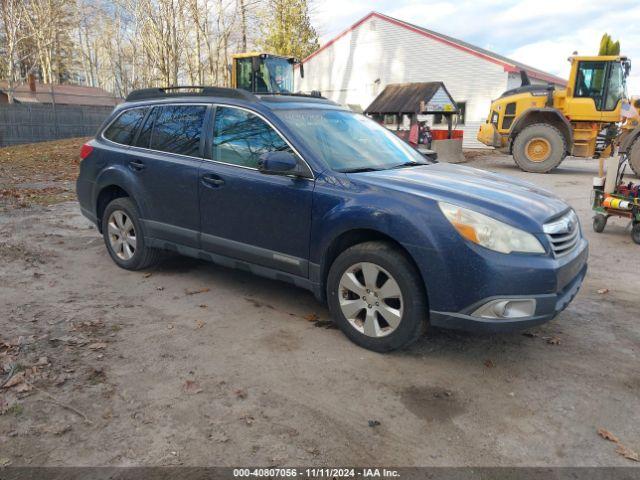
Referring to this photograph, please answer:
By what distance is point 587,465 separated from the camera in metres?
2.55

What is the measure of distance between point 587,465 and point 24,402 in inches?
123

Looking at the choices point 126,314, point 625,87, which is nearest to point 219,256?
point 126,314

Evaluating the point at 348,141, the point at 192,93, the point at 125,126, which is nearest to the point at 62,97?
A: the point at 125,126

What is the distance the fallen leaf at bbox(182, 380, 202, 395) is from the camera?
10.3ft

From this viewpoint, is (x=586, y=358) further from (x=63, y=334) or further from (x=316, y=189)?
(x=63, y=334)

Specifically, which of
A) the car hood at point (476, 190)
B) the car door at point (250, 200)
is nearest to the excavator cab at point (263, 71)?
the car door at point (250, 200)

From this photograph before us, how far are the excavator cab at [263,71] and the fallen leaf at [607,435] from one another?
17.4 m

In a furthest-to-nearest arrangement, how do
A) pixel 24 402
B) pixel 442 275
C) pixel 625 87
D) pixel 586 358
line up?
pixel 625 87, pixel 586 358, pixel 442 275, pixel 24 402

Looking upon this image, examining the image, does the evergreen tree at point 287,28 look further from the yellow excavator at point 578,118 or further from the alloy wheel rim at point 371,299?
the alloy wheel rim at point 371,299

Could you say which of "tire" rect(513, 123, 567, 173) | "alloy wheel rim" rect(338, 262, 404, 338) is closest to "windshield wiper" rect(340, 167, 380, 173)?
"alloy wheel rim" rect(338, 262, 404, 338)

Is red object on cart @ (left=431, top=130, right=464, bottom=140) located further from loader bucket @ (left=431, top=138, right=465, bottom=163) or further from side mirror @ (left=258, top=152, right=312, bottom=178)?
side mirror @ (left=258, top=152, right=312, bottom=178)

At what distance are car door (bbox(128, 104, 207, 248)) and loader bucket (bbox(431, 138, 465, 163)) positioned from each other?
48.6 feet

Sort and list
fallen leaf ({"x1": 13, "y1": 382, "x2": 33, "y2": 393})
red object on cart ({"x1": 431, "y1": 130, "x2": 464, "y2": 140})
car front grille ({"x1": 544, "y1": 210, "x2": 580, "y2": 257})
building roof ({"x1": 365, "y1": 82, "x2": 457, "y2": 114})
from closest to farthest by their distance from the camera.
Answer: fallen leaf ({"x1": 13, "y1": 382, "x2": 33, "y2": 393}) → car front grille ({"x1": 544, "y1": 210, "x2": 580, "y2": 257}) → red object on cart ({"x1": 431, "y1": 130, "x2": 464, "y2": 140}) → building roof ({"x1": 365, "y1": 82, "x2": 457, "y2": 114})

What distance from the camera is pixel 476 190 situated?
3.64 m
